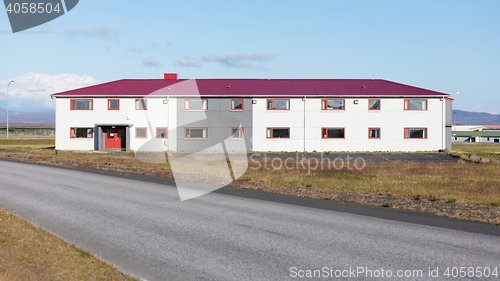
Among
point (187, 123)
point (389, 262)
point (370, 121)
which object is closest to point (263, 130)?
point (187, 123)

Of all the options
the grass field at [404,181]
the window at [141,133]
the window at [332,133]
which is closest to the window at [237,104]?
the window at [332,133]

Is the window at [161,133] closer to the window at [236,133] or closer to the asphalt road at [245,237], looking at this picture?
the window at [236,133]

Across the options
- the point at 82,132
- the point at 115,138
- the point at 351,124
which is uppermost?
the point at 351,124

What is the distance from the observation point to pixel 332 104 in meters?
37.8

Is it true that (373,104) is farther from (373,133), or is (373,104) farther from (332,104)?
(332,104)

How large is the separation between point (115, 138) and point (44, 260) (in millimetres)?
34655

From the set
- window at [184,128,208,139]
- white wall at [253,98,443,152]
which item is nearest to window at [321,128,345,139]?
white wall at [253,98,443,152]

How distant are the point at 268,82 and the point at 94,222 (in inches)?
1365

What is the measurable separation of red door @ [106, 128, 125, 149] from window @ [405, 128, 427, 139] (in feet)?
93.1

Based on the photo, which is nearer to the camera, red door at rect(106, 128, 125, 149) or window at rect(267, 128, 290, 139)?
window at rect(267, 128, 290, 139)

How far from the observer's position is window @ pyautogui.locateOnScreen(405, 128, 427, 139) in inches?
1475

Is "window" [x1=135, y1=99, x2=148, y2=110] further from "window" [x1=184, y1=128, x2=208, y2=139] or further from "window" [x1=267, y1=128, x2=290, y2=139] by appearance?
"window" [x1=267, y1=128, x2=290, y2=139]

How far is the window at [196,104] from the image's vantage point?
38375 millimetres

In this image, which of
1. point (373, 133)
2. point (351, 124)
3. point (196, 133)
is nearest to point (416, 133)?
point (373, 133)
